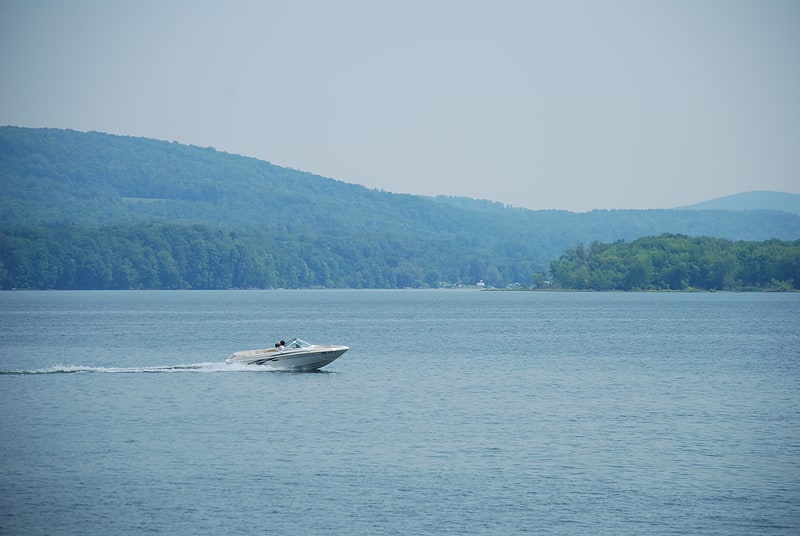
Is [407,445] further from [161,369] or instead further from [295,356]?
[161,369]

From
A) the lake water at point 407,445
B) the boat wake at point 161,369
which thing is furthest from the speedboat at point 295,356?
the lake water at point 407,445

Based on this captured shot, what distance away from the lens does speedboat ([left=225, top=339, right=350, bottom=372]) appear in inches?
2948

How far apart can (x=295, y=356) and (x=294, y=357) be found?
97 millimetres

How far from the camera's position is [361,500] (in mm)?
36812

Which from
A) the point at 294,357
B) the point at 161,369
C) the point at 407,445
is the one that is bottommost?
the point at 407,445

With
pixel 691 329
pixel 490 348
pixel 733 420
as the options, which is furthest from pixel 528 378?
pixel 691 329

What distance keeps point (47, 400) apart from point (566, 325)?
3835 inches

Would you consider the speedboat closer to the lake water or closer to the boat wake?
the boat wake

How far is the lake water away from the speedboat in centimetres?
91

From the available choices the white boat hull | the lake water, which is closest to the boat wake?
the lake water

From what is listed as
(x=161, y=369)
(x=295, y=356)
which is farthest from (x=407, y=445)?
(x=161, y=369)

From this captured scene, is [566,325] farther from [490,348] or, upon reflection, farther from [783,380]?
[783,380]

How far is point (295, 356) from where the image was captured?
7506cm

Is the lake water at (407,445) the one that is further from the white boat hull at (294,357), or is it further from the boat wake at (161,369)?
the white boat hull at (294,357)
